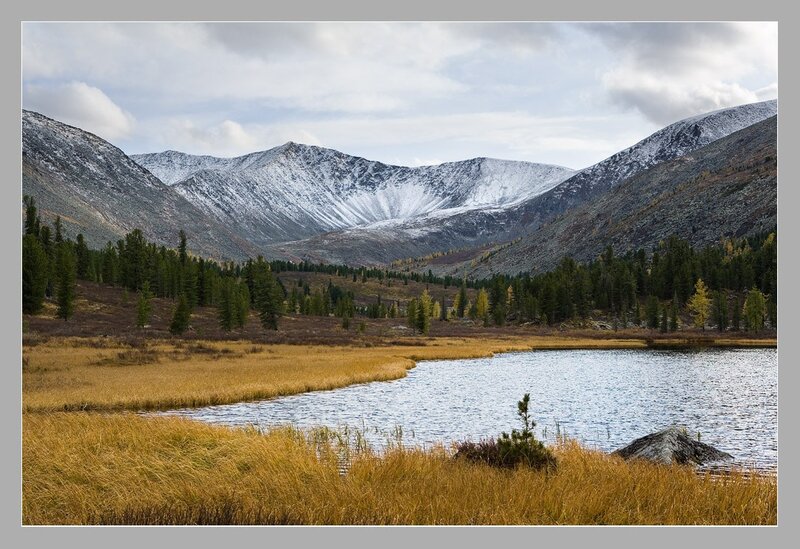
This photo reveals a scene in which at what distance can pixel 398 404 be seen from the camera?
38.4 metres

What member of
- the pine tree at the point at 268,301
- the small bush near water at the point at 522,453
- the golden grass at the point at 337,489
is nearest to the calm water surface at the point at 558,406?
the small bush near water at the point at 522,453

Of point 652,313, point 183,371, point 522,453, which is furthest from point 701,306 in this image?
point 522,453

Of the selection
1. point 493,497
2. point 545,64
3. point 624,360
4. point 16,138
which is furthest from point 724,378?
point 16,138

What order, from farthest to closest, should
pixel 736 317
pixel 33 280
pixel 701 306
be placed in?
1. pixel 701 306
2. pixel 736 317
3. pixel 33 280

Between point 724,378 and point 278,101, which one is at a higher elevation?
point 278,101

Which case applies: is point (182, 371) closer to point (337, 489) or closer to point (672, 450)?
point (337, 489)

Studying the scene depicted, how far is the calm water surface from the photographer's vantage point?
29094 millimetres

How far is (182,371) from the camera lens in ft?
170

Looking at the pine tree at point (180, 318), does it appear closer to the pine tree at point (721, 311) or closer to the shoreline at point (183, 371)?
the shoreline at point (183, 371)

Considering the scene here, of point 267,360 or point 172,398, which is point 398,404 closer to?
point 172,398

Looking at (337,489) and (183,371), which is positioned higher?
(337,489)

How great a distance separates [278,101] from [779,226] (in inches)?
668

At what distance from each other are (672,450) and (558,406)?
17660mm

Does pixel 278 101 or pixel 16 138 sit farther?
pixel 278 101
